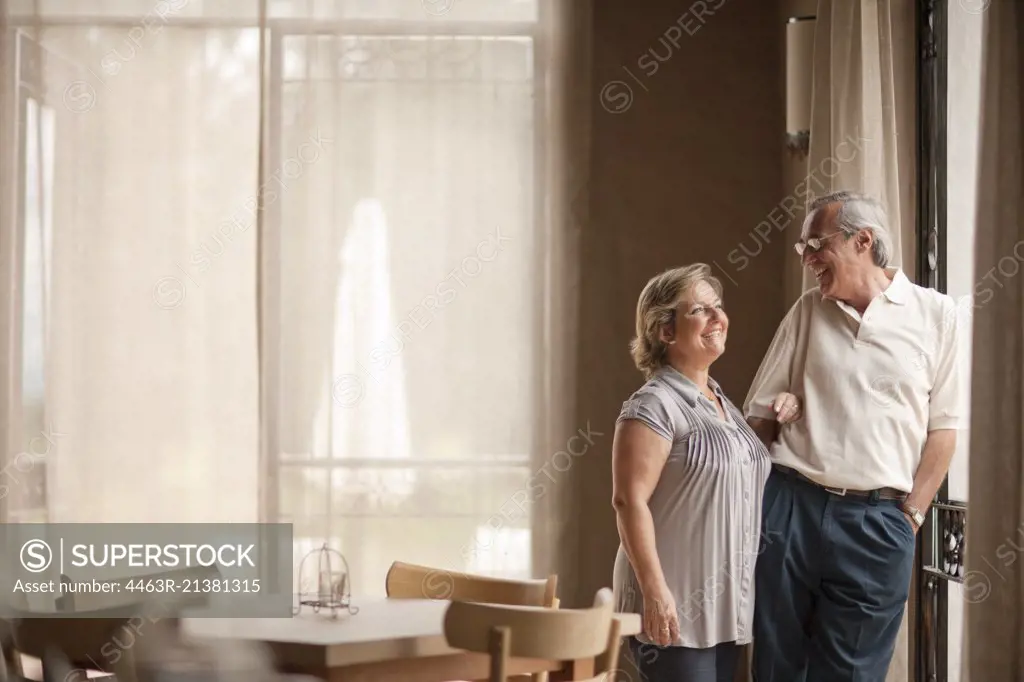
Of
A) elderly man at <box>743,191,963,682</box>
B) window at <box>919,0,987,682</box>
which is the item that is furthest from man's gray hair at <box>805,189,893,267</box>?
window at <box>919,0,987,682</box>

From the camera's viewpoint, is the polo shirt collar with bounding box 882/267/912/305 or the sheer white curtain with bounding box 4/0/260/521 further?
the sheer white curtain with bounding box 4/0/260/521

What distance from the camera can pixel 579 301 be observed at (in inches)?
198

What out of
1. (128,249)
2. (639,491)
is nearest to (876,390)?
(639,491)

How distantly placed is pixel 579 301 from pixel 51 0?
112 inches

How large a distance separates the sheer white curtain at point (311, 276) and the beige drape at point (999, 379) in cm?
249

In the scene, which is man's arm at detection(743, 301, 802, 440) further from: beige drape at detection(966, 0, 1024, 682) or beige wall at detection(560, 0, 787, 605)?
beige wall at detection(560, 0, 787, 605)

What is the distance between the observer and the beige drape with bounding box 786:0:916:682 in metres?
3.71

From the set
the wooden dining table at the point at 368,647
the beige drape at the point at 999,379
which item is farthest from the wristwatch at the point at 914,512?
the wooden dining table at the point at 368,647

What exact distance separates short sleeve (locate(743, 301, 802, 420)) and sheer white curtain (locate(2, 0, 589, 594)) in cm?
200

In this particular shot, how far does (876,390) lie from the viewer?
9.33 feet

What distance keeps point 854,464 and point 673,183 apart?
2480mm

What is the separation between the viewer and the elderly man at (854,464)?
2805 mm

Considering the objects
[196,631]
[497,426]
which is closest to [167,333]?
[497,426]

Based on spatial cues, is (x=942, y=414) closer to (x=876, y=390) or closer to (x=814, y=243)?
(x=876, y=390)
